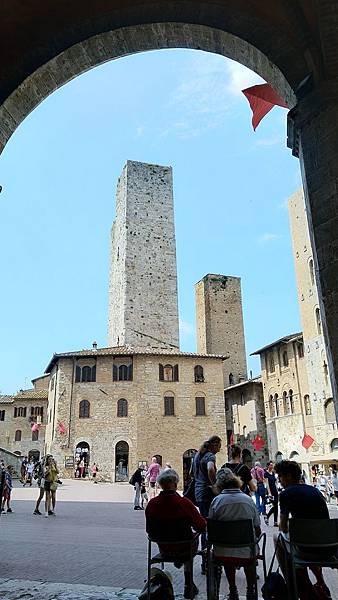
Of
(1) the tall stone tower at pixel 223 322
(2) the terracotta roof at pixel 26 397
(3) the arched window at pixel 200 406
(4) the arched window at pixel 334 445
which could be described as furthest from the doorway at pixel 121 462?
(2) the terracotta roof at pixel 26 397

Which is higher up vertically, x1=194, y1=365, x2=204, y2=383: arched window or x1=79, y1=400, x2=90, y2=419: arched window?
x1=194, y1=365, x2=204, y2=383: arched window

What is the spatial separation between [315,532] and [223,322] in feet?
141

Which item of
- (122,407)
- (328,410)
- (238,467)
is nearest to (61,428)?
(122,407)

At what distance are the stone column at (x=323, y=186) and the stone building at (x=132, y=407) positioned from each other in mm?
28460

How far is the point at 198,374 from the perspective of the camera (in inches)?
1287

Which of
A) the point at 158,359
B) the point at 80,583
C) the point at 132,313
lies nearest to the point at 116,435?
the point at 158,359

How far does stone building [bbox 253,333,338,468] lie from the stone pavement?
21.0 m

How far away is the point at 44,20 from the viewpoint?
509cm

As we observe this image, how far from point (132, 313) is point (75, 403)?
904cm

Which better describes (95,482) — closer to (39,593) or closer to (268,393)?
(268,393)

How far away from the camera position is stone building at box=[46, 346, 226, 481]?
3055cm

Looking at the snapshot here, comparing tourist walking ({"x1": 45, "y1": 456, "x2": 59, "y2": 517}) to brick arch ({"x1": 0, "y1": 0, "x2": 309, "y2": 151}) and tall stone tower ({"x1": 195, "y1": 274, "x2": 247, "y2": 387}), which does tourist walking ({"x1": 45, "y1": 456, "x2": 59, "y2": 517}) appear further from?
tall stone tower ({"x1": 195, "y1": 274, "x2": 247, "y2": 387})

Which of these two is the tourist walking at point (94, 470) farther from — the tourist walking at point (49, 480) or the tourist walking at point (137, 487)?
the tourist walking at point (49, 480)

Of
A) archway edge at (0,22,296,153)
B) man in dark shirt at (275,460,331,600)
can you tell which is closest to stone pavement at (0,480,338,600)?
man in dark shirt at (275,460,331,600)
